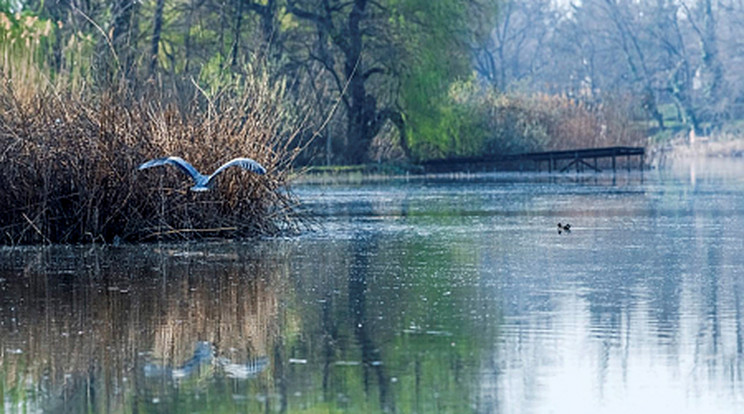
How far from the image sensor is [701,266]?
13695mm

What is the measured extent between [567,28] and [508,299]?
7999 centimetres

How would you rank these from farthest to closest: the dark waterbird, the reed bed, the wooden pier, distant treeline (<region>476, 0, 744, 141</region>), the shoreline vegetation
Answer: distant treeline (<region>476, 0, 744, 141</region>) < the wooden pier < the dark waterbird < the shoreline vegetation < the reed bed

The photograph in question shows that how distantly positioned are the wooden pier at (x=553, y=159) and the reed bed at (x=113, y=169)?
26573 millimetres

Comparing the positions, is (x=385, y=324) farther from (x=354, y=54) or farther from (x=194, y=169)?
(x=354, y=54)

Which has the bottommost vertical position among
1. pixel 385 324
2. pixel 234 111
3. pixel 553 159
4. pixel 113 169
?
pixel 385 324

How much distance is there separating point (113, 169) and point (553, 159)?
2900 cm

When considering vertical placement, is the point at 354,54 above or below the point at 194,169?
above

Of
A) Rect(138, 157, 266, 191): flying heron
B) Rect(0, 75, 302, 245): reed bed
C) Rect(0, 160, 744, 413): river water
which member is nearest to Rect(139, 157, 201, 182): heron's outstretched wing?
Rect(138, 157, 266, 191): flying heron

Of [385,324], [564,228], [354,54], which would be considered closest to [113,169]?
[564,228]

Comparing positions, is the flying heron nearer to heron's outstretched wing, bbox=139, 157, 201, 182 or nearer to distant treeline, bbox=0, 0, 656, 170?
heron's outstretched wing, bbox=139, 157, 201, 182

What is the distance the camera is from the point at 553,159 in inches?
1759

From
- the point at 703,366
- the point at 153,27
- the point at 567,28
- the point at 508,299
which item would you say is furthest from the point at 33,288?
the point at 567,28

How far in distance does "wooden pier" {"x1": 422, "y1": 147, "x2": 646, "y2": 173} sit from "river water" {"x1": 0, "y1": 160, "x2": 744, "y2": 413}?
24.8 m

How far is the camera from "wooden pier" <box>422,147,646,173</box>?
143 feet
